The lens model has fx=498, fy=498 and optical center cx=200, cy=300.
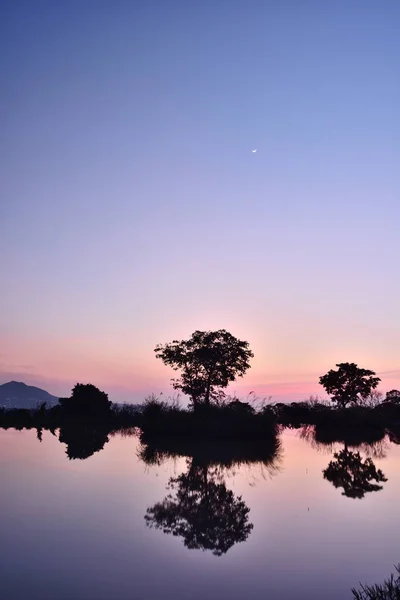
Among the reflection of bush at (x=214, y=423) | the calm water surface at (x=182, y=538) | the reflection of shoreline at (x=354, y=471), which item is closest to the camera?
the calm water surface at (x=182, y=538)

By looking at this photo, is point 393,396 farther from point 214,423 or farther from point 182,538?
point 182,538

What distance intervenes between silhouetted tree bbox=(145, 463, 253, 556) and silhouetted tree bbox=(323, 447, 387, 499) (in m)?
3.79

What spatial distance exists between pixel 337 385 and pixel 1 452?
4327cm

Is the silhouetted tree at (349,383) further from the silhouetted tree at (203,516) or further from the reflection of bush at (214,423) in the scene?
the silhouetted tree at (203,516)

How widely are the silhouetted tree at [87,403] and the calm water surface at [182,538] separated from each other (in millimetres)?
26033

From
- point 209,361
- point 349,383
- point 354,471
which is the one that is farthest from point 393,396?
point 354,471

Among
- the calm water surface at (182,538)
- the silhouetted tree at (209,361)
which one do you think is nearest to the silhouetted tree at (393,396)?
the silhouetted tree at (209,361)

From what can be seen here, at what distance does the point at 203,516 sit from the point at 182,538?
1.91 m

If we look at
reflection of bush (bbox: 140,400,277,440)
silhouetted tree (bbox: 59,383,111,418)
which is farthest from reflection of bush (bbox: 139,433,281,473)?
silhouetted tree (bbox: 59,383,111,418)

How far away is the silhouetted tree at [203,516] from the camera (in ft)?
30.7

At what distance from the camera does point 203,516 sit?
11.2 m

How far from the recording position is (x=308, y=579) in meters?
7.41

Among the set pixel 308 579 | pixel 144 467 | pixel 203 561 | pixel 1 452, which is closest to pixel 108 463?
pixel 144 467

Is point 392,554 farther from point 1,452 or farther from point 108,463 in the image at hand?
point 1,452
